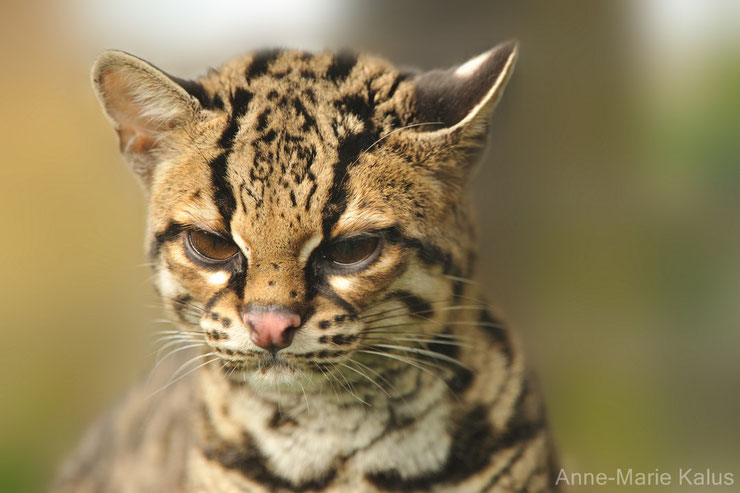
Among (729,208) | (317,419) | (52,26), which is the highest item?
(52,26)

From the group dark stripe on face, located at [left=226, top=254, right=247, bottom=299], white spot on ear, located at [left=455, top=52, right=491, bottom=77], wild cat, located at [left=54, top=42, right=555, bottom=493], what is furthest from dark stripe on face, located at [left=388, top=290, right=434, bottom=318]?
white spot on ear, located at [left=455, top=52, right=491, bottom=77]

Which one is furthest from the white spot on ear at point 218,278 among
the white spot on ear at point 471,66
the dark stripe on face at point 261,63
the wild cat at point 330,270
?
the white spot on ear at point 471,66

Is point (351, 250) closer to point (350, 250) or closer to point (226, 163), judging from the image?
point (350, 250)

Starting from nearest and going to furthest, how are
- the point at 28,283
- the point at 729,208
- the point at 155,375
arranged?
the point at 155,375, the point at 729,208, the point at 28,283

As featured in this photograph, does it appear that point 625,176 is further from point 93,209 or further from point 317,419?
point 93,209

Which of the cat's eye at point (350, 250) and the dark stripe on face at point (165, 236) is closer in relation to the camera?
the cat's eye at point (350, 250)

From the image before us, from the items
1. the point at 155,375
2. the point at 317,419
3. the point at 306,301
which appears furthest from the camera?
the point at 155,375

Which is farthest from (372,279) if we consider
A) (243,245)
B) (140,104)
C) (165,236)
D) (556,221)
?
(556,221)

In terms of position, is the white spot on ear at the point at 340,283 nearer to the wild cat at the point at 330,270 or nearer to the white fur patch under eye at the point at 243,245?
the wild cat at the point at 330,270

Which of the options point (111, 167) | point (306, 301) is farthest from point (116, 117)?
point (111, 167)
